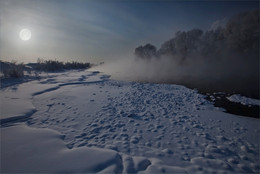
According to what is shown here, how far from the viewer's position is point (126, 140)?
9.99 ft

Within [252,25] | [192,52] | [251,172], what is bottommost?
[251,172]

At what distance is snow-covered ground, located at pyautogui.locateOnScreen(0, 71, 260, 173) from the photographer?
221 centimetres

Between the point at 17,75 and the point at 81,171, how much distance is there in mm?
13370

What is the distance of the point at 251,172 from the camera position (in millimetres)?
2240

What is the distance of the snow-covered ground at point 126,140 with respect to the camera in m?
2.21

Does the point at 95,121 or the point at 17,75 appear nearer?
the point at 95,121

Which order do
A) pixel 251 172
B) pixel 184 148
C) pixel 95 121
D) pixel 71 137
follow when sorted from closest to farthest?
pixel 251 172, pixel 184 148, pixel 71 137, pixel 95 121

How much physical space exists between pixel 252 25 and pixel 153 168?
3000 cm

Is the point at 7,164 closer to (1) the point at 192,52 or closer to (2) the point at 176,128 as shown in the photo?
(2) the point at 176,128

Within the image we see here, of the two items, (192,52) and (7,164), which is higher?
(192,52)

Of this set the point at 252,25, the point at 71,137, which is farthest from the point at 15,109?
the point at 252,25

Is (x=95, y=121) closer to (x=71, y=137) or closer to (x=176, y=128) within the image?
(x=71, y=137)

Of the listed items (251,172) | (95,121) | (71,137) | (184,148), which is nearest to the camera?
(251,172)

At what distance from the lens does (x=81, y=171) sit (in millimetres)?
2041
